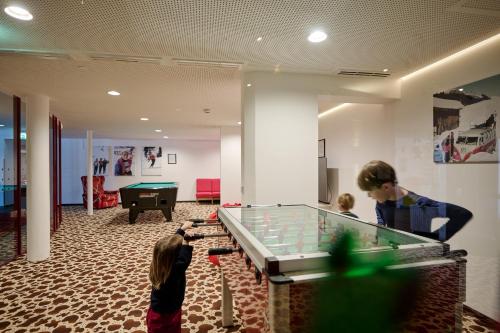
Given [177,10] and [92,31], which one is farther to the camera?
[92,31]

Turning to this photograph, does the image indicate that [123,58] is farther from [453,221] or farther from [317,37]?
[453,221]

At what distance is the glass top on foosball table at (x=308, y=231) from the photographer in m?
1.28

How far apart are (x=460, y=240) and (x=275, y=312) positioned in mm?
2433

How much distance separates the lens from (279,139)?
117 inches

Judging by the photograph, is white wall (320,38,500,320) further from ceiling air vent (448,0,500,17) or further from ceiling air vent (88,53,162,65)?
ceiling air vent (88,53,162,65)

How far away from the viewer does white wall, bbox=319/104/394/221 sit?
3438mm

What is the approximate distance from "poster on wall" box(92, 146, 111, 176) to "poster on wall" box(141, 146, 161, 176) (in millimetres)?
1244

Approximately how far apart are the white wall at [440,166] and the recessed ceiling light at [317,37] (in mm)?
1399

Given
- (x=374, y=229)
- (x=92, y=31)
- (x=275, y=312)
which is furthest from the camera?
(x=92, y=31)

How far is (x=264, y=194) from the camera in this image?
291cm

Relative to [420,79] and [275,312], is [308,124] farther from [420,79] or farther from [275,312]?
Result: [275,312]

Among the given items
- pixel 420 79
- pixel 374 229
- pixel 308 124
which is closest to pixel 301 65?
pixel 308 124

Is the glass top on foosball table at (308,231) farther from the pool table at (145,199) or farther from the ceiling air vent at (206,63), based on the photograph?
the pool table at (145,199)

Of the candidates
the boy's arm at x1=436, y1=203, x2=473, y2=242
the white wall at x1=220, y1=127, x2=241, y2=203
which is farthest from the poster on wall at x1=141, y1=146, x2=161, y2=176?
the boy's arm at x1=436, y1=203, x2=473, y2=242
